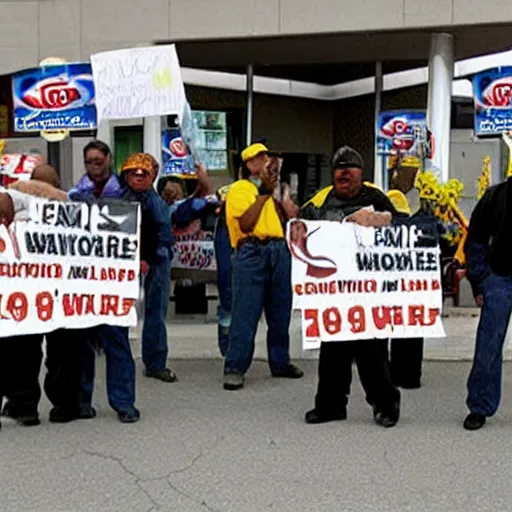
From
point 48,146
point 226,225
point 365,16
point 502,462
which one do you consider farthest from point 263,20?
point 502,462

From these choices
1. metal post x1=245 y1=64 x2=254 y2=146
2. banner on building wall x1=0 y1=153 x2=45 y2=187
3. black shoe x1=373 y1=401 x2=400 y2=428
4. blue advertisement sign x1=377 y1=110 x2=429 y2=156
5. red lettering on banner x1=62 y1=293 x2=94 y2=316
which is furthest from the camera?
metal post x1=245 y1=64 x2=254 y2=146

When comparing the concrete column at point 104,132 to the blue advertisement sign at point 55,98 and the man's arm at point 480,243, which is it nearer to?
the blue advertisement sign at point 55,98

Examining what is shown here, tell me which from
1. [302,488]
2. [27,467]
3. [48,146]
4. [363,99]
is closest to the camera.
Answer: [302,488]

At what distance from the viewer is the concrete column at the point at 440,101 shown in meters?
10.5

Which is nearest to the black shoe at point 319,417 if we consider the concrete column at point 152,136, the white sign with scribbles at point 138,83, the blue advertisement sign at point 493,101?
the white sign with scribbles at point 138,83

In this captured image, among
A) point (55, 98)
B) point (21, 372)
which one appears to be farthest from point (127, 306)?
point (55, 98)

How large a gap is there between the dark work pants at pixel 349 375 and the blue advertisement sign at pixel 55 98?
3.77 metres

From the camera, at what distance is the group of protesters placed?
5395 millimetres

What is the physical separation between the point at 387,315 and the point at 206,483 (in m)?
1.72

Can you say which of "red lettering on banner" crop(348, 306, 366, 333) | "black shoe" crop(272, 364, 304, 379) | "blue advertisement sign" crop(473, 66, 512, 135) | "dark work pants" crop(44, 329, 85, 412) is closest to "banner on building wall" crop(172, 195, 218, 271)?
A: "black shoe" crop(272, 364, 304, 379)

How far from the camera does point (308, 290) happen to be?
215 inches

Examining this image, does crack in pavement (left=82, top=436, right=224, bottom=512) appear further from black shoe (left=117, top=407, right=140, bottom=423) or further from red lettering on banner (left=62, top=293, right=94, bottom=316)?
red lettering on banner (left=62, top=293, right=94, bottom=316)

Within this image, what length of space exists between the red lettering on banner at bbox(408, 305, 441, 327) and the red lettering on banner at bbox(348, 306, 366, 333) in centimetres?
35

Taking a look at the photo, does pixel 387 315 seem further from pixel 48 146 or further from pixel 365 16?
pixel 48 146
